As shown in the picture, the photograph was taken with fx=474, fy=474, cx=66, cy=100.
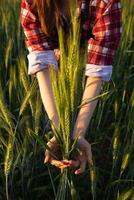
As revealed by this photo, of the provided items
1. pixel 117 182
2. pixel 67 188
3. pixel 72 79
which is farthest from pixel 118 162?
pixel 72 79

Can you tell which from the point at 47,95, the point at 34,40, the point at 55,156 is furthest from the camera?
the point at 34,40

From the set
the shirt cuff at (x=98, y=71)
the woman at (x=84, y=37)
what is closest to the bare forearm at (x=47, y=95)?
the woman at (x=84, y=37)

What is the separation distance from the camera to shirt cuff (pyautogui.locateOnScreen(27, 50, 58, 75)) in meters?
1.21

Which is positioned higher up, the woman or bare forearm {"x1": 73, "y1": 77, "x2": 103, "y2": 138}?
the woman

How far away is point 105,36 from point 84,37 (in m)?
0.16

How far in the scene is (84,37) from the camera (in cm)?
132

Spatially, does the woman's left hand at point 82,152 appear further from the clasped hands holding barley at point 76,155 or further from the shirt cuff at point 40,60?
the shirt cuff at point 40,60

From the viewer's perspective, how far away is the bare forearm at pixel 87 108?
105 cm

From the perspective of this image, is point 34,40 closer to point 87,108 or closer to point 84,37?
point 84,37

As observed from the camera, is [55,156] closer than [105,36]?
Yes

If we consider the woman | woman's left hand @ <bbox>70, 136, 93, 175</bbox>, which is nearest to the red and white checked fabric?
the woman

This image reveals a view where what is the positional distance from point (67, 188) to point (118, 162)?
0.62 ft

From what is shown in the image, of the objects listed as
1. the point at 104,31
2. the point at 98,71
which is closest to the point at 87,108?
the point at 98,71

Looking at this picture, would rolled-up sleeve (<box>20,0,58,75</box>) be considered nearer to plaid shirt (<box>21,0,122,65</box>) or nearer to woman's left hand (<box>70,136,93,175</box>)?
plaid shirt (<box>21,0,122,65</box>)
